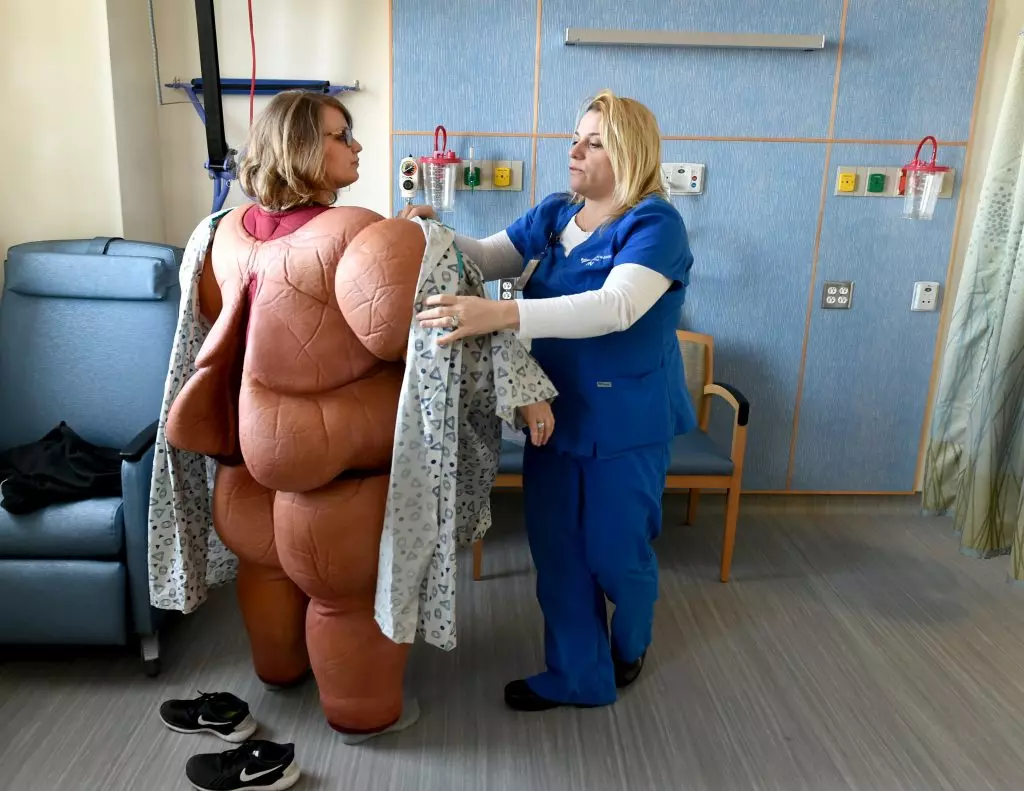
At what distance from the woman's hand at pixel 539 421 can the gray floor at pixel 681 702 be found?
2.40 feet

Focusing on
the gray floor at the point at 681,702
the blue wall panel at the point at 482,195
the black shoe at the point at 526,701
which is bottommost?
the gray floor at the point at 681,702

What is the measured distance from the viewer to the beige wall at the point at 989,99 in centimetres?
285

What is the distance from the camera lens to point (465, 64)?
2.83 m

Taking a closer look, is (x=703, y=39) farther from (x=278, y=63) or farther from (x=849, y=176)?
(x=278, y=63)

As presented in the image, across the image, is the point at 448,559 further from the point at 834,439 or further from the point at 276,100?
the point at 834,439

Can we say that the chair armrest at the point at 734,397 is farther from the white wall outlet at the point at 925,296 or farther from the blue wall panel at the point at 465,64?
the blue wall panel at the point at 465,64

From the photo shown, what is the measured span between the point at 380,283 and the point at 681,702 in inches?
51.4

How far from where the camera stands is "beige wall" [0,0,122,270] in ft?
8.26

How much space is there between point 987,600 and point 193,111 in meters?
3.08

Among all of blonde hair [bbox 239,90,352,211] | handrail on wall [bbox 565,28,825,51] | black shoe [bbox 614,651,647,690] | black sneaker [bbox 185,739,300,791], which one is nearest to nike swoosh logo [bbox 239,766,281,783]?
black sneaker [bbox 185,739,300,791]

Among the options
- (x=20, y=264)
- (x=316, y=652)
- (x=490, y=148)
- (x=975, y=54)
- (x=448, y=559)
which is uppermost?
(x=975, y=54)

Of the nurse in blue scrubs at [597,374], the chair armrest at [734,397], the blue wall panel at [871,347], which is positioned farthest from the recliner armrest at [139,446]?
the blue wall panel at [871,347]

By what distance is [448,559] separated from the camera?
177cm

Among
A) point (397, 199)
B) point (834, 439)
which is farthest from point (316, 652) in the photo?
point (834, 439)
